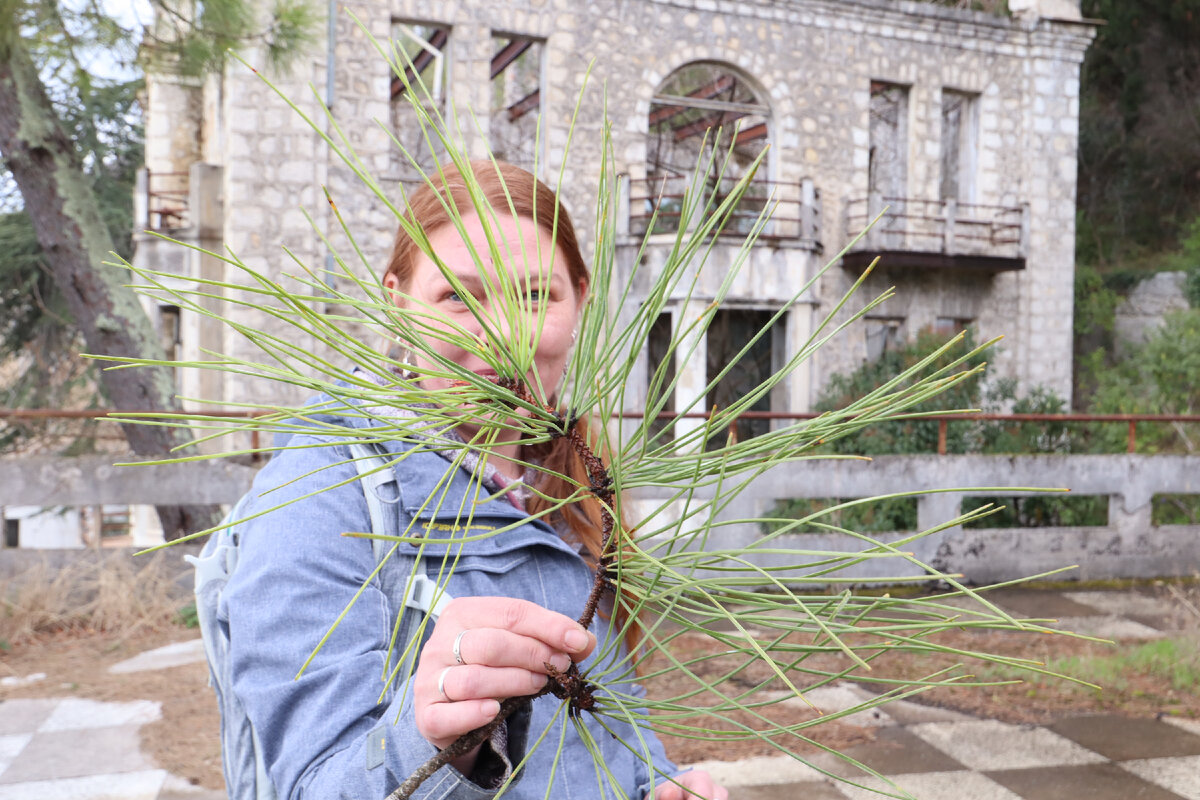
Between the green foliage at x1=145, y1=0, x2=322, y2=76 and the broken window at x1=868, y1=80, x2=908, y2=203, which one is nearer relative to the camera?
the green foliage at x1=145, y1=0, x2=322, y2=76

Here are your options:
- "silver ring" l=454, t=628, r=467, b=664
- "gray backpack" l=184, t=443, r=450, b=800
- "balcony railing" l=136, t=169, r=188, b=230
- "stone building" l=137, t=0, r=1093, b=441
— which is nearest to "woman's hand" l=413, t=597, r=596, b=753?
"silver ring" l=454, t=628, r=467, b=664

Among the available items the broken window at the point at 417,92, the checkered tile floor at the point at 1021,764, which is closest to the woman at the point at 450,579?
the checkered tile floor at the point at 1021,764

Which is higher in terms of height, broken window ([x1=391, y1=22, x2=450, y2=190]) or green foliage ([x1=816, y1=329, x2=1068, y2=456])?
broken window ([x1=391, y1=22, x2=450, y2=190])

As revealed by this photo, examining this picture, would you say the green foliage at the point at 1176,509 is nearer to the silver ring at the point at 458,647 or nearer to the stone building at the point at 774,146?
the stone building at the point at 774,146

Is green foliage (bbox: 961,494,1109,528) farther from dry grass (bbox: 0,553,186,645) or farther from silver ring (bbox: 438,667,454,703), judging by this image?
silver ring (bbox: 438,667,454,703)

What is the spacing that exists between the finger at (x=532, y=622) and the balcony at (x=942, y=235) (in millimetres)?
11380

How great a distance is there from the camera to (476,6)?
9.90m

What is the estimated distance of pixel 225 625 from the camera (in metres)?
1.08

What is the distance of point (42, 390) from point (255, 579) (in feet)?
48.6

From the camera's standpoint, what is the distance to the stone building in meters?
9.48

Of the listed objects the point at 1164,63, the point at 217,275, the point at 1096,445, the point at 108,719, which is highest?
the point at 1164,63

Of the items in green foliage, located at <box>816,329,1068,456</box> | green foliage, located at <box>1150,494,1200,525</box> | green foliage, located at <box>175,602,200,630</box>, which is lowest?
green foliage, located at <box>175,602,200,630</box>

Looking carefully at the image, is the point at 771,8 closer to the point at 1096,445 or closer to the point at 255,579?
the point at 1096,445

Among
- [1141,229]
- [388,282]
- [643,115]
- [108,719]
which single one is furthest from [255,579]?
[1141,229]
